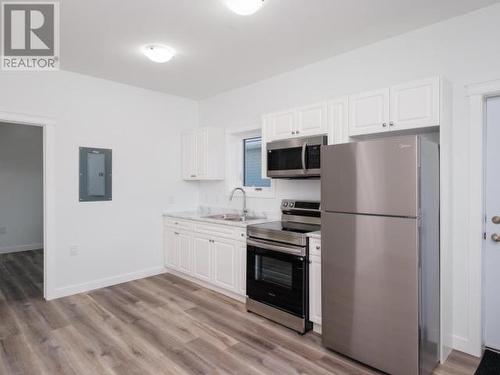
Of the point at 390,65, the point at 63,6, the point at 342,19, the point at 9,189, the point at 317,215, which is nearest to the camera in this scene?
the point at 63,6

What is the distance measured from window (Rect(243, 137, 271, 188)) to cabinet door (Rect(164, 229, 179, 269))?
1.28 meters

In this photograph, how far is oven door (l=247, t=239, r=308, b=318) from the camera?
2.80 metres

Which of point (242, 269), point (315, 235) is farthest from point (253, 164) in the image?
point (315, 235)

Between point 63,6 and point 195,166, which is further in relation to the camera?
point 195,166

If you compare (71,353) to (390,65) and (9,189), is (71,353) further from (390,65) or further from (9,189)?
(9,189)

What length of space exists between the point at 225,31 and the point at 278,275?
92.0 inches

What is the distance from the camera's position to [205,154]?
450 centimetres

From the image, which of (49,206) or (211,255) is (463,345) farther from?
(49,206)

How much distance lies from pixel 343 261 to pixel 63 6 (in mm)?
2924

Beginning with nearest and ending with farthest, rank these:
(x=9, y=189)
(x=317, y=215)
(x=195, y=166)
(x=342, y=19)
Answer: (x=342, y=19) → (x=317, y=215) → (x=195, y=166) → (x=9, y=189)

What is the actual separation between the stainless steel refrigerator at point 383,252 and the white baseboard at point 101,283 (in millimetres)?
2878

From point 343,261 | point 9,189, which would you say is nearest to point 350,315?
point 343,261

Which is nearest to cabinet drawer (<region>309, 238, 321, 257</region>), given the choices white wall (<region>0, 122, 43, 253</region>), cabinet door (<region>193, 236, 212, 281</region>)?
cabinet door (<region>193, 236, 212, 281</region>)

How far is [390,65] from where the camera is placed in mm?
2908
